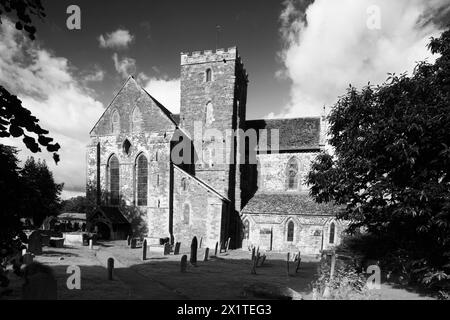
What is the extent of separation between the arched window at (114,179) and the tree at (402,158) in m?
23.0

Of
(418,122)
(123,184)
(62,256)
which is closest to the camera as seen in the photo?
(418,122)

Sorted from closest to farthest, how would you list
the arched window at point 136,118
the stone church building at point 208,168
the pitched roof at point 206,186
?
the pitched roof at point 206,186, the stone church building at point 208,168, the arched window at point 136,118

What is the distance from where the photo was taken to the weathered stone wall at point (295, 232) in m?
27.4

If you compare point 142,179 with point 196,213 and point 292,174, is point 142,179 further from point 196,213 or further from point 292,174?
point 292,174

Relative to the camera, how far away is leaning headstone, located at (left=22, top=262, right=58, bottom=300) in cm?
718

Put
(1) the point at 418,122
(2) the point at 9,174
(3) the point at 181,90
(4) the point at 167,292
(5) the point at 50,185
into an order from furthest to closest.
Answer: (5) the point at 50,185 < (3) the point at 181,90 < (4) the point at 167,292 < (1) the point at 418,122 < (2) the point at 9,174

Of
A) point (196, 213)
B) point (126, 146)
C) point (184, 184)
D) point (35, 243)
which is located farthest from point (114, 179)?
point (35, 243)

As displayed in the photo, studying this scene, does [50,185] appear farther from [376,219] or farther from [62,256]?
[376,219]

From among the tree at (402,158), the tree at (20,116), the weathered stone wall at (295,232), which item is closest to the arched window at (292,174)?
the weathered stone wall at (295,232)

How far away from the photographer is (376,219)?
12312mm

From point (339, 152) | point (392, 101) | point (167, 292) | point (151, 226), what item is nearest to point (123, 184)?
point (151, 226)

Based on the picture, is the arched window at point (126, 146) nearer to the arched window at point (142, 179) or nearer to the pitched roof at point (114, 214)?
the arched window at point (142, 179)

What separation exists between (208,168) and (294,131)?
35.3ft

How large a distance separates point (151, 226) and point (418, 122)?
80.8ft
